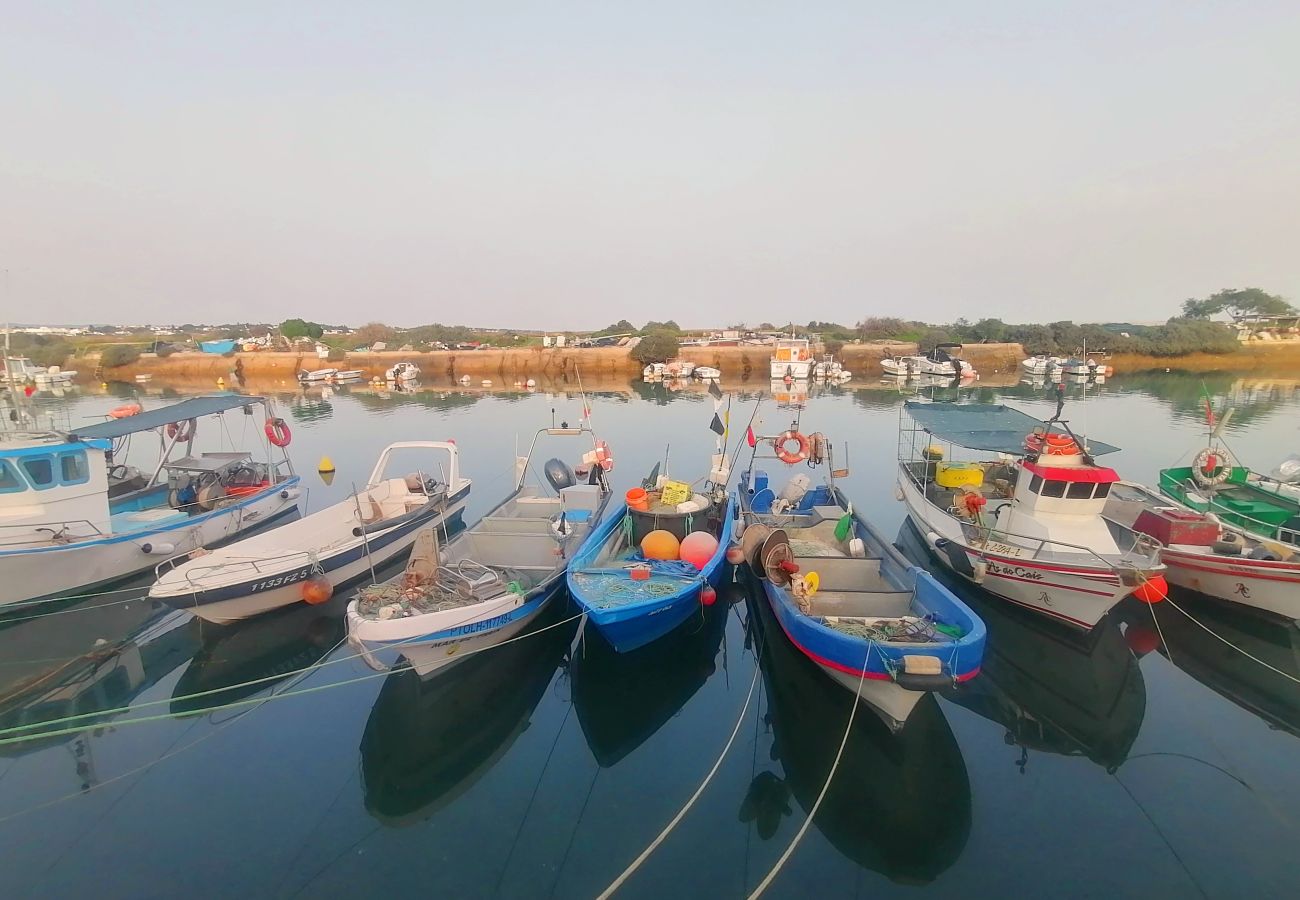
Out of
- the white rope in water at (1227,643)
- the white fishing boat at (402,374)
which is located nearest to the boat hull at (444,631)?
the white rope in water at (1227,643)

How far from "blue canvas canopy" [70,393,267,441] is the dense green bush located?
267 feet

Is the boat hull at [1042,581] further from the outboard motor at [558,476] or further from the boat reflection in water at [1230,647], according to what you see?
the outboard motor at [558,476]

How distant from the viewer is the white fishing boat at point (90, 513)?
12578 millimetres

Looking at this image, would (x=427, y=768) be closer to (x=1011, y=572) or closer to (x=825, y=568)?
(x=825, y=568)

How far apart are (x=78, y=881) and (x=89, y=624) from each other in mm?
8085

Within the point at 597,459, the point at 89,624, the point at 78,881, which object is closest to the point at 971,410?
the point at 597,459

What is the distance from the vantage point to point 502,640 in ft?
34.9

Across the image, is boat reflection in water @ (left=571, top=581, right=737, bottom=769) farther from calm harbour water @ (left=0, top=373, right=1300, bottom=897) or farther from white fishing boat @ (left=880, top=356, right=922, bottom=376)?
white fishing boat @ (left=880, top=356, right=922, bottom=376)

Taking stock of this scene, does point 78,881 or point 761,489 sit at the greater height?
point 761,489

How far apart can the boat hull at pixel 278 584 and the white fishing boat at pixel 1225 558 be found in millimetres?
15169

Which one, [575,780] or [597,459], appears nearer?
[575,780]

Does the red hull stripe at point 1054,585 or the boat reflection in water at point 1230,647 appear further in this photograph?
the red hull stripe at point 1054,585

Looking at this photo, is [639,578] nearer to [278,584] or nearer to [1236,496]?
[278,584]

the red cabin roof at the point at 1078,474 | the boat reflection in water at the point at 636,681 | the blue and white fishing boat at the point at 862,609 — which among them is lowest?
the boat reflection in water at the point at 636,681
